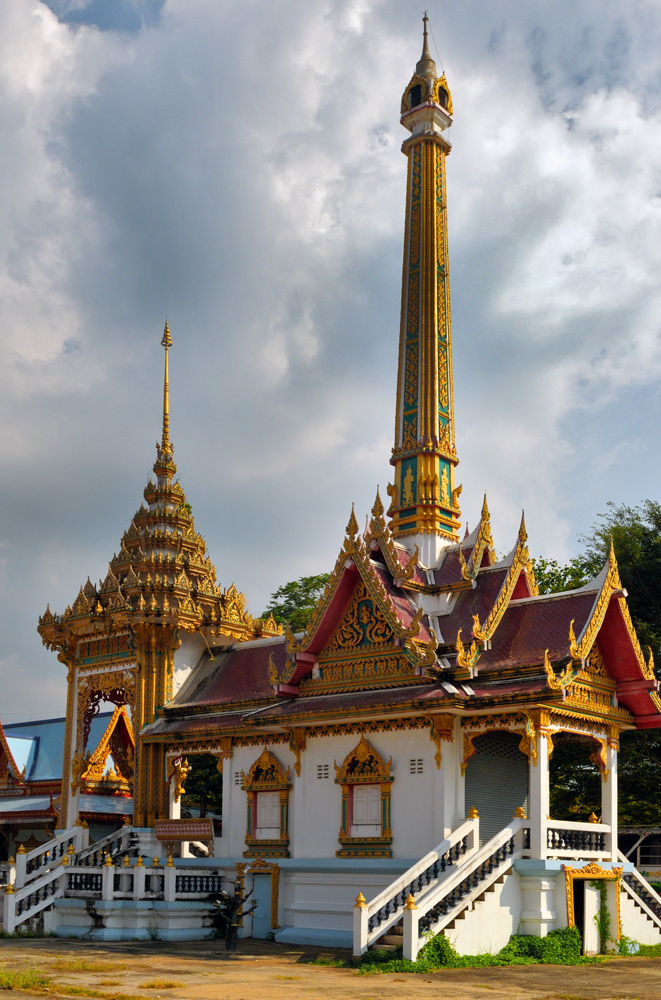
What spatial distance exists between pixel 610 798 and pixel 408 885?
502 centimetres

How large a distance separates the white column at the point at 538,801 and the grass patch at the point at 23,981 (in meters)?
7.63

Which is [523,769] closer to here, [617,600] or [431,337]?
[617,600]

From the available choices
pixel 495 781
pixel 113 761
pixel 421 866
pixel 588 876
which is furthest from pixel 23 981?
pixel 113 761

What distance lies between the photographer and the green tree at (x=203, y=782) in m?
35.5

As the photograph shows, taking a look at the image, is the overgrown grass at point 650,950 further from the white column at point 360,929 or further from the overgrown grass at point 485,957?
the white column at point 360,929

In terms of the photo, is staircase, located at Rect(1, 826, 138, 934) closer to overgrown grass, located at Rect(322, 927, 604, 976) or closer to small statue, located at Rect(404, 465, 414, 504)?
overgrown grass, located at Rect(322, 927, 604, 976)

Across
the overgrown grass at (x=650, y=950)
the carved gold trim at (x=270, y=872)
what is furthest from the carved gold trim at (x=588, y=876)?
the carved gold trim at (x=270, y=872)

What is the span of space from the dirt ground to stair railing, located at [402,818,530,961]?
0.70 meters

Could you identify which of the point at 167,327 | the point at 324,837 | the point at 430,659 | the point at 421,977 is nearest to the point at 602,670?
the point at 430,659

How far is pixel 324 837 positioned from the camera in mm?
19641

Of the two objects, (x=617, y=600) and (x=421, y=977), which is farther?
(x=617, y=600)

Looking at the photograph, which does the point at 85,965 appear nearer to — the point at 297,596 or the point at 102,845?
the point at 102,845

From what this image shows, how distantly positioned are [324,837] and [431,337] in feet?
35.1

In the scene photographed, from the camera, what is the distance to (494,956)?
16062 mm
